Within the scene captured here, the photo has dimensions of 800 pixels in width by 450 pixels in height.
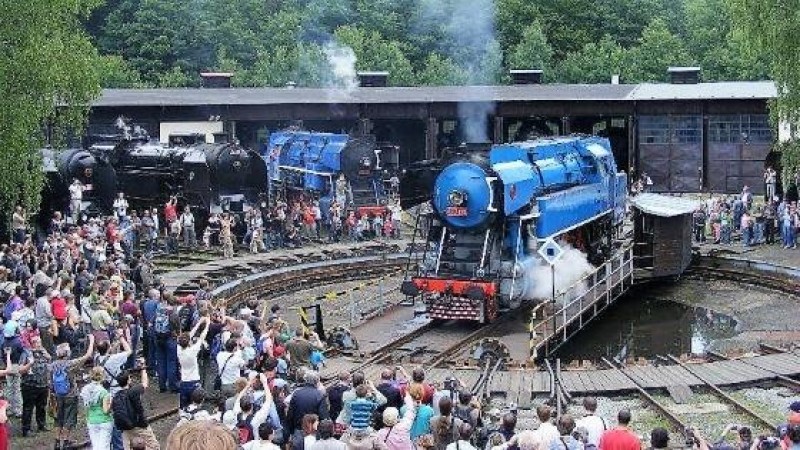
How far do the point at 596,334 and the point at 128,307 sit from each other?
11.4 metres

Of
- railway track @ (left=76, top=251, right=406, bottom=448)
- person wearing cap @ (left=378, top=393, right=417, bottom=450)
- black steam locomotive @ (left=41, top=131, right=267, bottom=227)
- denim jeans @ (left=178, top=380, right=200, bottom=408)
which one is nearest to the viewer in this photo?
person wearing cap @ (left=378, top=393, right=417, bottom=450)

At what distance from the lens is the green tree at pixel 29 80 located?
2444 cm

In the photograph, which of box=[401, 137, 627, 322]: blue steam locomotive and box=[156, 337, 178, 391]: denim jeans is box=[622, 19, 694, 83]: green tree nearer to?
box=[401, 137, 627, 322]: blue steam locomotive

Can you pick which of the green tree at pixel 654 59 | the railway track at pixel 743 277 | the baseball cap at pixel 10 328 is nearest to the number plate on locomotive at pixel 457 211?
the railway track at pixel 743 277

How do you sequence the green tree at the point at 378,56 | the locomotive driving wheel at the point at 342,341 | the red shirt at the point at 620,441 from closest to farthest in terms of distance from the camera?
1. the red shirt at the point at 620,441
2. the locomotive driving wheel at the point at 342,341
3. the green tree at the point at 378,56

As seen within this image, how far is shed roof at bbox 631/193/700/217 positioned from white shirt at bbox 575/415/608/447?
17.7 m

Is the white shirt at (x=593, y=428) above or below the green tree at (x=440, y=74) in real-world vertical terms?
below

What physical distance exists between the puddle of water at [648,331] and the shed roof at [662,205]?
86.9 inches

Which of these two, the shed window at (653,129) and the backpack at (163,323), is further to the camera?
the shed window at (653,129)

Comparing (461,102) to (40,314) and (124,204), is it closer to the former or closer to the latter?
(124,204)

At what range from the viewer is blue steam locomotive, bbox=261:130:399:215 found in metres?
36.9

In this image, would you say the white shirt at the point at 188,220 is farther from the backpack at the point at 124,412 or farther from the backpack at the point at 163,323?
the backpack at the point at 124,412

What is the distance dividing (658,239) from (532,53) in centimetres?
3737

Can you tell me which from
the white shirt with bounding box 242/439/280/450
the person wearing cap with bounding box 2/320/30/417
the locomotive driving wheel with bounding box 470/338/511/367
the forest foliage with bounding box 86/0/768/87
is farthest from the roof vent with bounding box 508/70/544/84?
the white shirt with bounding box 242/439/280/450
